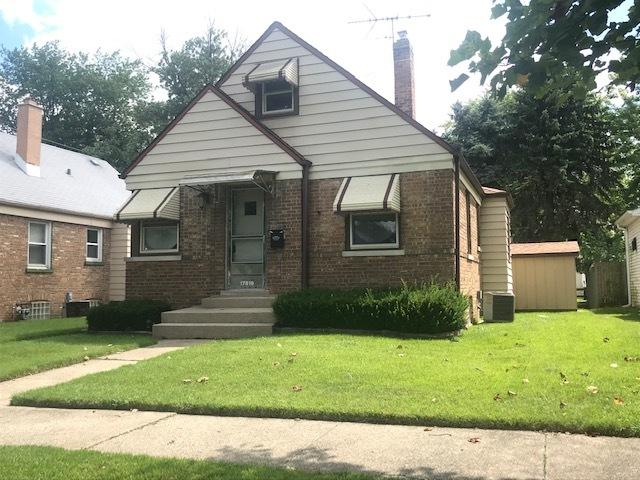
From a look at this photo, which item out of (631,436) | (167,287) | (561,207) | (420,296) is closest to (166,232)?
(167,287)

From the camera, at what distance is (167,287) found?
Answer: 14398 millimetres

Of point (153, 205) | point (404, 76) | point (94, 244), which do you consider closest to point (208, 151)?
point (153, 205)

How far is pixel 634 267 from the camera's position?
21.0m

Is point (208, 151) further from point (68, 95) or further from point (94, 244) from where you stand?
point (68, 95)

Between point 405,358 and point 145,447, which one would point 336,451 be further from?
point 405,358

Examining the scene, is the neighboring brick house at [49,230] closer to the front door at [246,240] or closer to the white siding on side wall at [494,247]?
the front door at [246,240]

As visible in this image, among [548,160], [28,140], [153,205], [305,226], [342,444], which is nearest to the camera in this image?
[342,444]

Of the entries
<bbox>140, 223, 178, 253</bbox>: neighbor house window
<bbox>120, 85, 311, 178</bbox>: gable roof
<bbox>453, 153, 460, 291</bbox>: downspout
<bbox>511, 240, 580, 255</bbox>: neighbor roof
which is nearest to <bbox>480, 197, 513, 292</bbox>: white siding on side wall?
<bbox>511, 240, 580, 255</bbox>: neighbor roof

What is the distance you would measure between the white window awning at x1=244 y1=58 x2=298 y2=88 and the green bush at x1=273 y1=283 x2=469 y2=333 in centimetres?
511

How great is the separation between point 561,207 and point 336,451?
2842cm

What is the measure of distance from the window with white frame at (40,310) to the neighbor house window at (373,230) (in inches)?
469

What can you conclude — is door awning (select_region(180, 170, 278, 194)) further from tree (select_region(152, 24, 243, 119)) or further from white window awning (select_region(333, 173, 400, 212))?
tree (select_region(152, 24, 243, 119))

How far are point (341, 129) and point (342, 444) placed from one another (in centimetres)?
962

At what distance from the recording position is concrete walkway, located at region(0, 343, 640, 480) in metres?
4.40
